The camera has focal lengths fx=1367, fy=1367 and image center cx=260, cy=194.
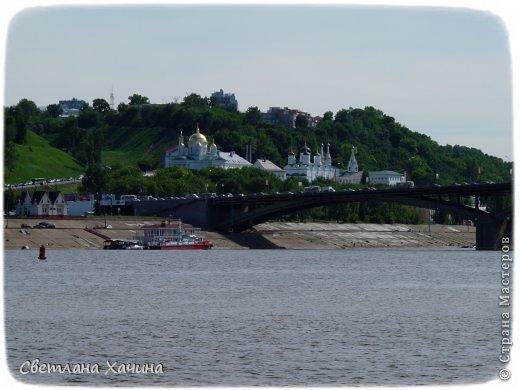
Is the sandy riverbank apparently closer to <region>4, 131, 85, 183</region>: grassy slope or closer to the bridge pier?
the bridge pier

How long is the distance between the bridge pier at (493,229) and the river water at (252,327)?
31.1 meters

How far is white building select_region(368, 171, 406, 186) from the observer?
17550cm

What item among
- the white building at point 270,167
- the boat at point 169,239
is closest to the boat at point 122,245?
the boat at point 169,239

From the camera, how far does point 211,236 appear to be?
99562 millimetres

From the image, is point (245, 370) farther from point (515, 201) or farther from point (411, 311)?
point (411, 311)

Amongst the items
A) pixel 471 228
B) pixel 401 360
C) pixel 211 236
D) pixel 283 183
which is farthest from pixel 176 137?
pixel 401 360

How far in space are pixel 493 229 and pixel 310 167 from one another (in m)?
95.1

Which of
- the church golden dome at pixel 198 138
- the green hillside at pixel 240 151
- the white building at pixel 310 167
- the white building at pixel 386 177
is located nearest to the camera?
the green hillside at pixel 240 151

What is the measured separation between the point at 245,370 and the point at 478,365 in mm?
4332

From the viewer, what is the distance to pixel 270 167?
592ft

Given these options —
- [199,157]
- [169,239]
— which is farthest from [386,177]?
[169,239]

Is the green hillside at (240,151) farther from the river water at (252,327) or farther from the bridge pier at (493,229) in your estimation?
the river water at (252,327)

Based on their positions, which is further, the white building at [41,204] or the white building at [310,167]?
the white building at [310,167]

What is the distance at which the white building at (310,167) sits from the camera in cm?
18188
